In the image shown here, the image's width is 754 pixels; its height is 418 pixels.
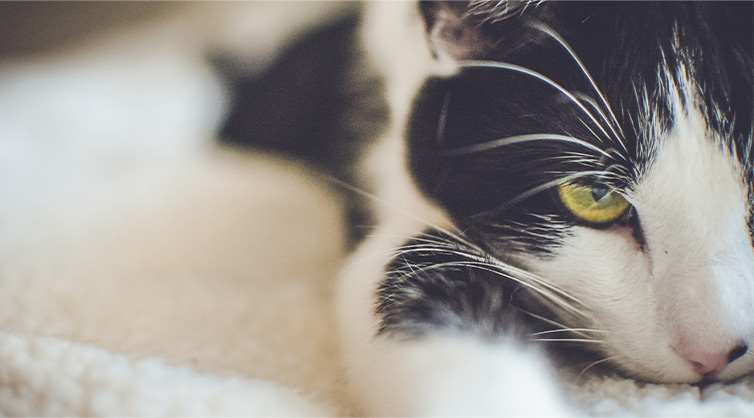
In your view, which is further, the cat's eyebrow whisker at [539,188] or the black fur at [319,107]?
the black fur at [319,107]

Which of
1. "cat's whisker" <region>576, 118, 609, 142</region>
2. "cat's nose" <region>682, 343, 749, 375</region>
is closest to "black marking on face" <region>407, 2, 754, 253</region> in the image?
"cat's whisker" <region>576, 118, 609, 142</region>

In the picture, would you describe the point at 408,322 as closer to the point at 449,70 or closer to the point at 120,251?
the point at 449,70

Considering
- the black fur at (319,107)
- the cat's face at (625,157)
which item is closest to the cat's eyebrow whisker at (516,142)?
the cat's face at (625,157)

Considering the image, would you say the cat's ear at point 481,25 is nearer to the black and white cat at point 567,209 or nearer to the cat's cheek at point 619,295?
the black and white cat at point 567,209

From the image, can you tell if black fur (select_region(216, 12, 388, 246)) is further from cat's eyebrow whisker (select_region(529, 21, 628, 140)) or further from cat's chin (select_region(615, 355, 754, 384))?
cat's chin (select_region(615, 355, 754, 384))


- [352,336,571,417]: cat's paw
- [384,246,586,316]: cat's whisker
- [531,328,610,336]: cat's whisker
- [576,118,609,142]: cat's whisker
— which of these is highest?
[576,118,609,142]: cat's whisker

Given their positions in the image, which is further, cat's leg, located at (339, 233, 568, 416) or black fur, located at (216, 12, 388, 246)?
black fur, located at (216, 12, 388, 246)

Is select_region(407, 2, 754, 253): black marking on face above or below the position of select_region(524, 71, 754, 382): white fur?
above

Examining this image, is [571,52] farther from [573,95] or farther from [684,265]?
[684,265]

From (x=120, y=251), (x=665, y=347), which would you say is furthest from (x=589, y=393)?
(x=120, y=251)
